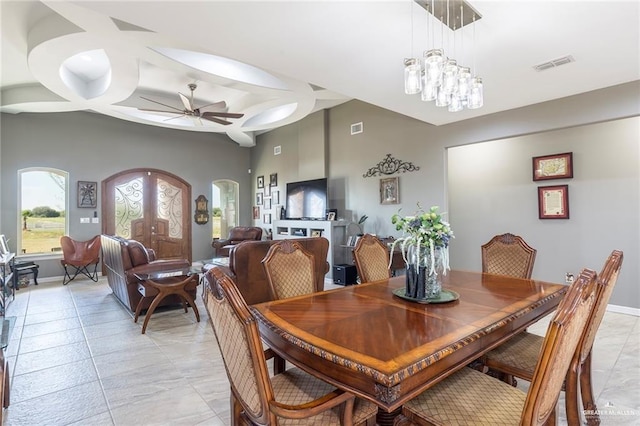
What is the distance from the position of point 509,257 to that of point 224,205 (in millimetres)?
7791

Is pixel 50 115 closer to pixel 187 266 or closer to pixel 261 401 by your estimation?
pixel 187 266

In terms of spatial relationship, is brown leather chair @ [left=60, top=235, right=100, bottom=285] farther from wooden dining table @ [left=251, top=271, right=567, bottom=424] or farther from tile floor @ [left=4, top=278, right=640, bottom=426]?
wooden dining table @ [left=251, top=271, right=567, bottom=424]

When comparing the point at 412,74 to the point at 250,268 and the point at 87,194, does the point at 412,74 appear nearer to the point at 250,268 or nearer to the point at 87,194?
the point at 250,268

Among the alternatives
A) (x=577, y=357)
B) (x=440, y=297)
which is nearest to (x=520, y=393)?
(x=577, y=357)

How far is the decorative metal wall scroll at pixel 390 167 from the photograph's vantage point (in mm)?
5680

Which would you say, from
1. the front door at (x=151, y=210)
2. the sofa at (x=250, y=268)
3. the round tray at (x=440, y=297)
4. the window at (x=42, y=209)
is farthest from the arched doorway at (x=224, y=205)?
the round tray at (x=440, y=297)

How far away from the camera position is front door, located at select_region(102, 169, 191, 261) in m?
7.36

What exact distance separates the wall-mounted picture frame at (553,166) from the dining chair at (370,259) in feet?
10.5

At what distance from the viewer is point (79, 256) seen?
6.46m

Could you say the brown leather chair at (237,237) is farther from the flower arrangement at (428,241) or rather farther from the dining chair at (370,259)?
the flower arrangement at (428,241)

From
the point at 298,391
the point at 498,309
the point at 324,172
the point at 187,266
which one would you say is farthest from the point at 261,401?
the point at 324,172

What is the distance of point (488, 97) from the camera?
3.90 metres

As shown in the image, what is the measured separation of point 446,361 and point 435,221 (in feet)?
2.94

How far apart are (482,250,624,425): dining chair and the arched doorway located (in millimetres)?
8069
